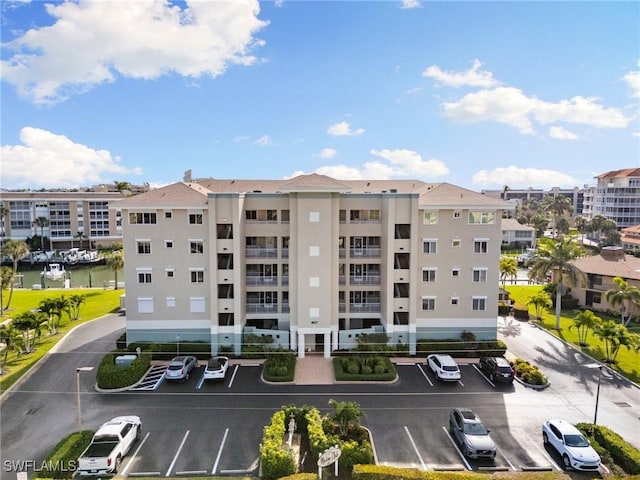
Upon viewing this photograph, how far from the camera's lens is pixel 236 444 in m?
22.8

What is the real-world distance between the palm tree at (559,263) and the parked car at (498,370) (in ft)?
48.2

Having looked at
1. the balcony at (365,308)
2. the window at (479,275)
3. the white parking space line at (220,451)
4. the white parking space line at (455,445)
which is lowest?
the white parking space line at (455,445)

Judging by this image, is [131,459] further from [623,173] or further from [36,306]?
[623,173]

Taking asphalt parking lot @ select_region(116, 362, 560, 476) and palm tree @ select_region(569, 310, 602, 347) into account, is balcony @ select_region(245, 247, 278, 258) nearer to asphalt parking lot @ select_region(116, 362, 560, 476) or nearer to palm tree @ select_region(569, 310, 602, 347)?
asphalt parking lot @ select_region(116, 362, 560, 476)

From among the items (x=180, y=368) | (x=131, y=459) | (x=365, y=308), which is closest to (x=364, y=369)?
(x=365, y=308)

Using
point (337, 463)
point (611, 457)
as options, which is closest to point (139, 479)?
point (337, 463)

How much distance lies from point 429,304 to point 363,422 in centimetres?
1476

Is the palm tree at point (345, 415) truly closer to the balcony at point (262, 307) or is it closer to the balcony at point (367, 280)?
the balcony at point (262, 307)

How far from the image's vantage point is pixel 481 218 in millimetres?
36656

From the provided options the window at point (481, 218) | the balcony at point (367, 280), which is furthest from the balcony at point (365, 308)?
the window at point (481, 218)

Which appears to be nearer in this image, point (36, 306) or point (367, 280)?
point (367, 280)

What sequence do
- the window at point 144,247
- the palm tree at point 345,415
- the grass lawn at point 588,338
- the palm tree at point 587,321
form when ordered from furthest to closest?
the window at point 144,247 → the palm tree at point 587,321 → the grass lawn at point 588,338 → the palm tree at point 345,415

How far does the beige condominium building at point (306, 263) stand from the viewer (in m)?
35.1

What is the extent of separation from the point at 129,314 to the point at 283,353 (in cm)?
1398
